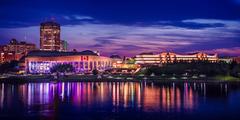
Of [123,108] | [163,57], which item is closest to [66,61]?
[163,57]

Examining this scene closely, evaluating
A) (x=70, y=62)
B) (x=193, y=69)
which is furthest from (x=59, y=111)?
(x=70, y=62)

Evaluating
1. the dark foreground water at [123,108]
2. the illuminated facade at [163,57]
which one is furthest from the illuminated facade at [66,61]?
the dark foreground water at [123,108]

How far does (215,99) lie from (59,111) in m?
19.7

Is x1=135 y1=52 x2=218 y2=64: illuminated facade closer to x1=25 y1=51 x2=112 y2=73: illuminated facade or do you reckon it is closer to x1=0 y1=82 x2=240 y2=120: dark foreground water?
x1=25 y1=51 x2=112 y2=73: illuminated facade

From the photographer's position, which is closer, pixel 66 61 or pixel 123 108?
pixel 123 108

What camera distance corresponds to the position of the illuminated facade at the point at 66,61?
520ft

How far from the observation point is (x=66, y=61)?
525 feet

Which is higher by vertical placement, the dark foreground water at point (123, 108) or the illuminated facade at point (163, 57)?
the illuminated facade at point (163, 57)

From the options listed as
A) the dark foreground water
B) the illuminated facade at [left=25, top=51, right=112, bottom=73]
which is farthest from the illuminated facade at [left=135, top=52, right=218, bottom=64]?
the dark foreground water

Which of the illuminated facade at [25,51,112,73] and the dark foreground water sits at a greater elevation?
the illuminated facade at [25,51,112,73]

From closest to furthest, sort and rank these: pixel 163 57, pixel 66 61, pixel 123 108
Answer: pixel 123 108 < pixel 66 61 < pixel 163 57

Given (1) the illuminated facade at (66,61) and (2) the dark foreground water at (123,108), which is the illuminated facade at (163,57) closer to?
(1) the illuminated facade at (66,61)

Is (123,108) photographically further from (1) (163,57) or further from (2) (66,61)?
(1) (163,57)

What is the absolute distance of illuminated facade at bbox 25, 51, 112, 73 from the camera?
520 ft
